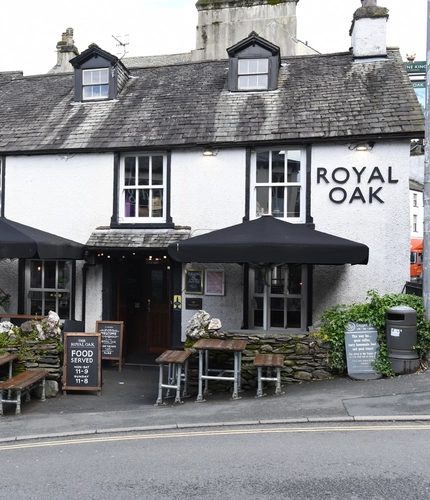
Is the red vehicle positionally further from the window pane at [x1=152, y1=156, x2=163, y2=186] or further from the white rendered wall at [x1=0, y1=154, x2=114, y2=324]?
the white rendered wall at [x1=0, y1=154, x2=114, y2=324]

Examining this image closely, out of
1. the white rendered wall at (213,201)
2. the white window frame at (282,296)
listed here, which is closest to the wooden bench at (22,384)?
the white rendered wall at (213,201)

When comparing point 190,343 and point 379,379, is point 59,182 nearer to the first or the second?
point 190,343

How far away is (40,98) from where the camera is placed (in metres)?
15.2

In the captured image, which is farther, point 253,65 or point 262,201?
point 253,65

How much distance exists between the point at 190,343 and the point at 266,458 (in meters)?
4.20

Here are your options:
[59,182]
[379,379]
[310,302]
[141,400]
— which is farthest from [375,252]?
[59,182]

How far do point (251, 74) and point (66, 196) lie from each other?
18.8 feet

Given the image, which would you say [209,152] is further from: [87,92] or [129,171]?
[87,92]

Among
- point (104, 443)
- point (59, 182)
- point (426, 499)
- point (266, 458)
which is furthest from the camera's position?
point (59, 182)

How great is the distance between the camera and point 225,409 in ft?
26.9

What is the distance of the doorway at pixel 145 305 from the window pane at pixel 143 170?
193 centimetres

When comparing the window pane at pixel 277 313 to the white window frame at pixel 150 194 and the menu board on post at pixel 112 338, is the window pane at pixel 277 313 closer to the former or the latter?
the white window frame at pixel 150 194

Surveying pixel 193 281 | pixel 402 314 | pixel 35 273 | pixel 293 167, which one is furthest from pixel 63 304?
pixel 402 314

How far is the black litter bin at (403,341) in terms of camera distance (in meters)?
9.27
